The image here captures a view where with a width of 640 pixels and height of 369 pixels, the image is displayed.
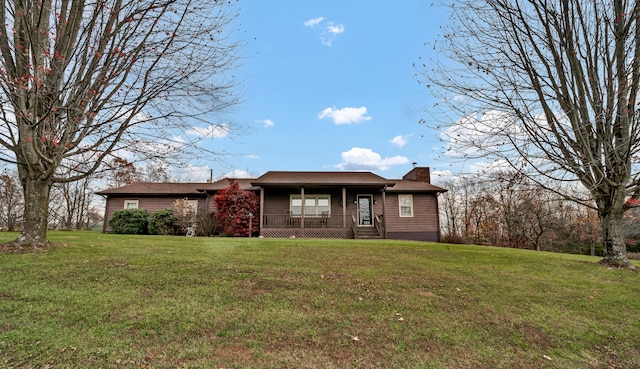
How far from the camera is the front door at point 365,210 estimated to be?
19.0m

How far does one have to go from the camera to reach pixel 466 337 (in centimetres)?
400

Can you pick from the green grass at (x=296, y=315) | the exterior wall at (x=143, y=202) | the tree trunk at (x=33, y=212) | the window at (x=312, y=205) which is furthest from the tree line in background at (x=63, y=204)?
the green grass at (x=296, y=315)

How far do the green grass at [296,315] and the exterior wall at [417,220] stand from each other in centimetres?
1227

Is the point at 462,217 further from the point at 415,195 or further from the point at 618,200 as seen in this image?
the point at 618,200

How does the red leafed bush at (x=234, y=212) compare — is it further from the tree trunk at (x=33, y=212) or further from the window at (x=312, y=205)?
the tree trunk at (x=33, y=212)

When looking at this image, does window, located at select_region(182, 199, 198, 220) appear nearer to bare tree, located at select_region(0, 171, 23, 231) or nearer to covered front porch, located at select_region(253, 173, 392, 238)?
covered front porch, located at select_region(253, 173, 392, 238)

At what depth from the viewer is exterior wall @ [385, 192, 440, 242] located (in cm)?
1936

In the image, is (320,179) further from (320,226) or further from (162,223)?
(162,223)

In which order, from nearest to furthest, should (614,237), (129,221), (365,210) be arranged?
(614,237), (129,221), (365,210)

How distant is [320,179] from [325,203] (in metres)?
1.50

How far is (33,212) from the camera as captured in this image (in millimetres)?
6848

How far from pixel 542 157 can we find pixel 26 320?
9.48 meters

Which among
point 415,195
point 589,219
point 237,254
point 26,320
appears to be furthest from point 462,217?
point 26,320

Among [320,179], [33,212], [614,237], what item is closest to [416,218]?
[320,179]
